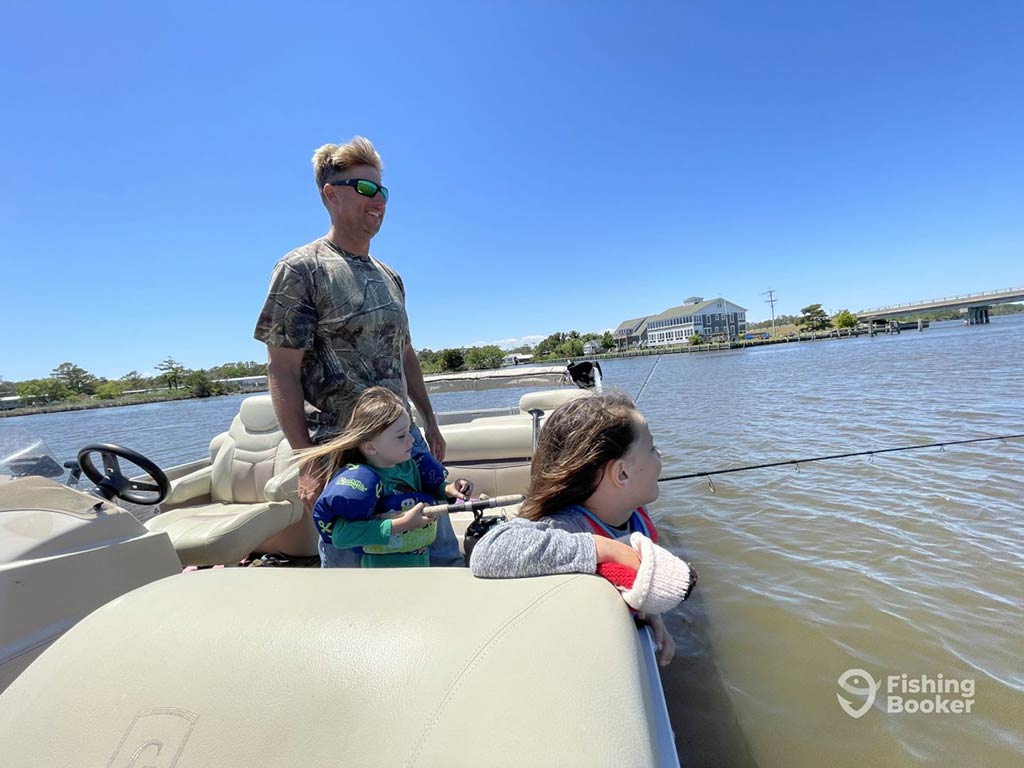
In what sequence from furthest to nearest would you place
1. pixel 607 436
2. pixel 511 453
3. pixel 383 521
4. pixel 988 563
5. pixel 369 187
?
1. pixel 511 453
2. pixel 988 563
3. pixel 369 187
4. pixel 383 521
5. pixel 607 436

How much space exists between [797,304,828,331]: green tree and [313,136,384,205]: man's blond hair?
334ft

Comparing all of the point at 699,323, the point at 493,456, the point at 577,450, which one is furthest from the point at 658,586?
the point at 699,323

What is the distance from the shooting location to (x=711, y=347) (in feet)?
218

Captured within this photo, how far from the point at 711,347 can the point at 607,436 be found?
2791 inches

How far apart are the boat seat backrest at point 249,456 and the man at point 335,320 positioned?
6.80ft

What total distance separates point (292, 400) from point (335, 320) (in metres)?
0.36

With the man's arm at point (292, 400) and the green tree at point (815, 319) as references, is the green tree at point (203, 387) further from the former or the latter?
the green tree at point (815, 319)

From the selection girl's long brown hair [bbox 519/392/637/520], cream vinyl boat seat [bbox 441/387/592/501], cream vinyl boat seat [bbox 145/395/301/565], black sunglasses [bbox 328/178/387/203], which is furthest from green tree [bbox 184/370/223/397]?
girl's long brown hair [bbox 519/392/637/520]

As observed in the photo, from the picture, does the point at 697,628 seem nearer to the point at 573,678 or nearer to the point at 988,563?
the point at 988,563

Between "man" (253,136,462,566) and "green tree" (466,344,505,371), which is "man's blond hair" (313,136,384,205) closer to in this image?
"man" (253,136,462,566)

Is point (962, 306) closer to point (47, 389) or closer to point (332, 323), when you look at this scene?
point (332, 323)

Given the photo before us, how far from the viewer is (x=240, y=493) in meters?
3.90

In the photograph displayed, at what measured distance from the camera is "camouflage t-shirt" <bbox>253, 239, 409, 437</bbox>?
6.22 ft

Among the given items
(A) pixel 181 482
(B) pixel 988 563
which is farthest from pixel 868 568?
(A) pixel 181 482
